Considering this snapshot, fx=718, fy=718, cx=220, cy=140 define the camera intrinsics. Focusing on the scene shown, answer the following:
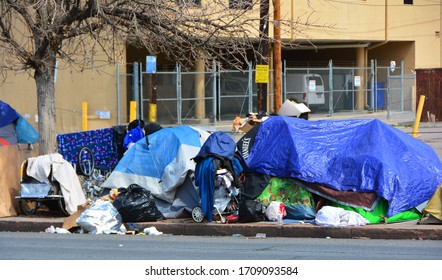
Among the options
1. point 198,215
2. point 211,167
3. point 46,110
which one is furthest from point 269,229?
point 46,110

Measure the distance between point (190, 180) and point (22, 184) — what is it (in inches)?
111

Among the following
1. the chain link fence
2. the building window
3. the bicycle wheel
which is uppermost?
the building window

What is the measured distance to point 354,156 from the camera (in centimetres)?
1125

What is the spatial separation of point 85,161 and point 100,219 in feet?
11.8

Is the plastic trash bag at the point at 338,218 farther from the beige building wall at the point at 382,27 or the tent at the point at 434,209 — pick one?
the beige building wall at the point at 382,27

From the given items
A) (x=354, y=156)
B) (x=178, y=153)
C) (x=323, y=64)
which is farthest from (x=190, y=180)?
(x=323, y=64)

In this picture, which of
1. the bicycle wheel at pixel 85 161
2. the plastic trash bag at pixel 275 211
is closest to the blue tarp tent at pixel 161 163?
the plastic trash bag at pixel 275 211

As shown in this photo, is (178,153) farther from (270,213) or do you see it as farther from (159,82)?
(159,82)

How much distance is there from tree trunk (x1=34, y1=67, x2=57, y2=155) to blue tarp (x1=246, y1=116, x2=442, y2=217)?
4.03 metres

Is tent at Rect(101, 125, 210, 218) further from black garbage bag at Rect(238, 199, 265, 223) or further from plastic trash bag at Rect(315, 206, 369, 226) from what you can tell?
plastic trash bag at Rect(315, 206, 369, 226)

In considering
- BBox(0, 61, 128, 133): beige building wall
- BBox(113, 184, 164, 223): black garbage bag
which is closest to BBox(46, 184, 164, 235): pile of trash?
BBox(113, 184, 164, 223): black garbage bag

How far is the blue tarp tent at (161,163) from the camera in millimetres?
11984

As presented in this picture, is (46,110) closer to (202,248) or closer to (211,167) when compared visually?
(211,167)

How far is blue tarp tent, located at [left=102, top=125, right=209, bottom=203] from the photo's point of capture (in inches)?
472
